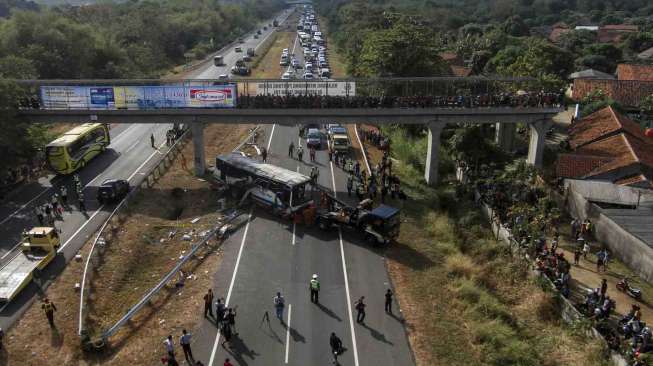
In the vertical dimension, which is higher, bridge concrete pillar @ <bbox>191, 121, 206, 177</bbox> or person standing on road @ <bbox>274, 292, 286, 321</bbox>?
bridge concrete pillar @ <bbox>191, 121, 206, 177</bbox>

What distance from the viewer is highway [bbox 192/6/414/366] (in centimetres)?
2264

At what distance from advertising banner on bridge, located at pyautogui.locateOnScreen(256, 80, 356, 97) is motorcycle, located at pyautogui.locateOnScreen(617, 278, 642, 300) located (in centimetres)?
2280

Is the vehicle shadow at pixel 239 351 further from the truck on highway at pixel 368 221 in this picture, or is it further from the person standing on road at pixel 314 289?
the truck on highway at pixel 368 221

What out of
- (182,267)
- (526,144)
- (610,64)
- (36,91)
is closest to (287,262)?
(182,267)

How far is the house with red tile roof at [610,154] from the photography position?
41062 millimetres

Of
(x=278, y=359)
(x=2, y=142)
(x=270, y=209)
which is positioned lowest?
(x=278, y=359)

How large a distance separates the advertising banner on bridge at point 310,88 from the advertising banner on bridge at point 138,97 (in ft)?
9.26

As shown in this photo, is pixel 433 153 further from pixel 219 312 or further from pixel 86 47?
pixel 86 47

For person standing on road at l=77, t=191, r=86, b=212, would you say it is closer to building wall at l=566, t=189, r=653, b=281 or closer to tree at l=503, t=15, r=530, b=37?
building wall at l=566, t=189, r=653, b=281

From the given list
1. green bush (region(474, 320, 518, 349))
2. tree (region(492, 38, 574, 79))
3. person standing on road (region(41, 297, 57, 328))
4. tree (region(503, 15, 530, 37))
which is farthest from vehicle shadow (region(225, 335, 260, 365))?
tree (region(503, 15, 530, 37))

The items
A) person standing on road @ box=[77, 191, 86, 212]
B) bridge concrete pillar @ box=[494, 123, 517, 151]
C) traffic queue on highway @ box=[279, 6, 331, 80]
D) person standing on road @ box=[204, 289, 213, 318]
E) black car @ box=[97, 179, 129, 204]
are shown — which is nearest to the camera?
person standing on road @ box=[204, 289, 213, 318]

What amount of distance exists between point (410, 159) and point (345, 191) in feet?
31.8

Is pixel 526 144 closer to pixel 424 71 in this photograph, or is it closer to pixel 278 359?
pixel 424 71

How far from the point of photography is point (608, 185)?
38.5 meters
